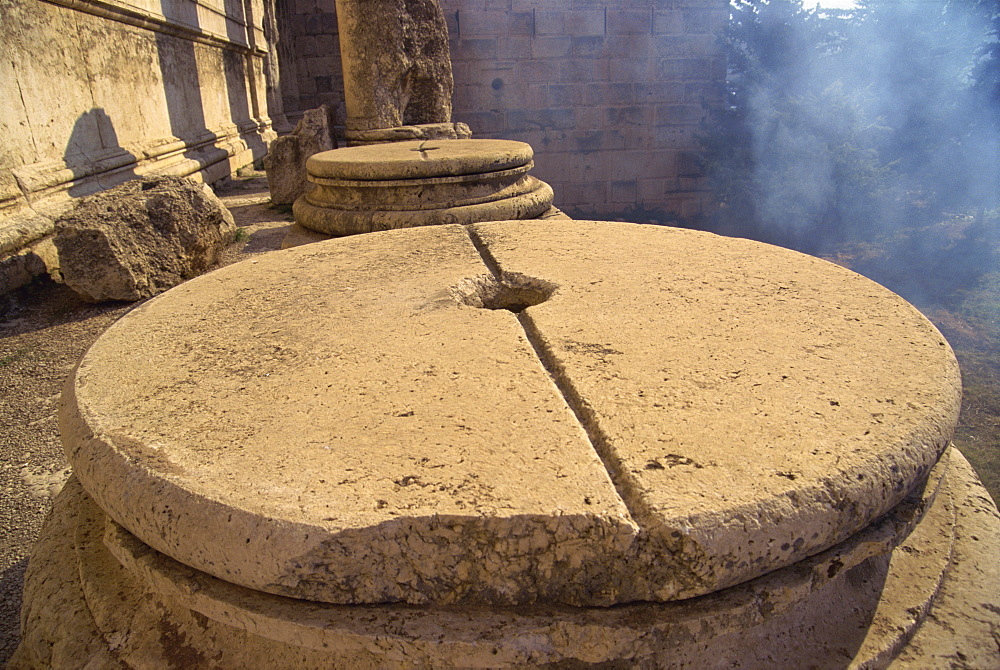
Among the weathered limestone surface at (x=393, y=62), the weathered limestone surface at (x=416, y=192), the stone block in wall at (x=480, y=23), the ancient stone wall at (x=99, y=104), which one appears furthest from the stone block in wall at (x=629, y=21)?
the weathered limestone surface at (x=416, y=192)

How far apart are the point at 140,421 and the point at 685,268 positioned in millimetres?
1466

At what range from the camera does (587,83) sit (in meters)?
10.4

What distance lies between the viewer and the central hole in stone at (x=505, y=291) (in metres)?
1.93

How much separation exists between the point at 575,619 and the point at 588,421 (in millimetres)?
357

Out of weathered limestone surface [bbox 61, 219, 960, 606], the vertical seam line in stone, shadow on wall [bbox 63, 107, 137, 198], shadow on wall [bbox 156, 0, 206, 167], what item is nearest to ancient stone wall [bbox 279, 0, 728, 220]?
shadow on wall [bbox 156, 0, 206, 167]

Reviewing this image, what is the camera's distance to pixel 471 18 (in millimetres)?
9789

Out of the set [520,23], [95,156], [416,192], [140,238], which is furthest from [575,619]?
[520,23]

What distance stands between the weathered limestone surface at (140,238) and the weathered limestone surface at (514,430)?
1.69m

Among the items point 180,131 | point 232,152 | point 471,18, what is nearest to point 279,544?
point 180,131

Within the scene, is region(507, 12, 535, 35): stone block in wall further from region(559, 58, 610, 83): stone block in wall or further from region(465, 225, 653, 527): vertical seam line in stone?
region(465, 225, 653, 527): vertical seam line in stone

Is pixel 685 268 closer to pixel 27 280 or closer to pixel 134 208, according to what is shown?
pixel 134 208

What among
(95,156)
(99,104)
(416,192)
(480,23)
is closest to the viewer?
(416,192)

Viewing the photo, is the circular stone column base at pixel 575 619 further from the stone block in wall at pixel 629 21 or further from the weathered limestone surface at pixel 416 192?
the stone block in wall at pixel 629 21

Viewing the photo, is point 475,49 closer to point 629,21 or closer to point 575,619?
point 629,21
